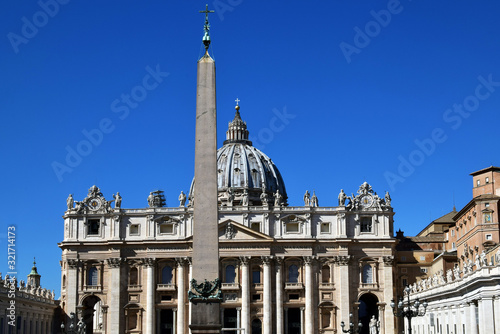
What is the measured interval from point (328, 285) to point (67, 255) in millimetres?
26974

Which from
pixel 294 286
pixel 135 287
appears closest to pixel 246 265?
pixel 294 286

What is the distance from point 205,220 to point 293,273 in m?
61.0

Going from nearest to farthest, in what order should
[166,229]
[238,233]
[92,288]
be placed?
1. [238,233]
2. [92,288]
3. [166,229]

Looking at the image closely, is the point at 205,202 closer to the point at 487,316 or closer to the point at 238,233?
the point at 487,316

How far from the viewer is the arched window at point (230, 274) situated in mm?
87375

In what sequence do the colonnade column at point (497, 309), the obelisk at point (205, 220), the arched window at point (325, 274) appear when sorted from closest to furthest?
the obelisk at point (205, 220), the colonnade column at point (497, 309), the arched window at point (325, 274)

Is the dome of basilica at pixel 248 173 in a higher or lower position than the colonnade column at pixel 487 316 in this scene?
higher

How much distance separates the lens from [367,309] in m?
93.2

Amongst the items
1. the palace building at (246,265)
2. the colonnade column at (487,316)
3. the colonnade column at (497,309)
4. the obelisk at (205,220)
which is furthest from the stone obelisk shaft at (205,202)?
the palace building at (246,265)

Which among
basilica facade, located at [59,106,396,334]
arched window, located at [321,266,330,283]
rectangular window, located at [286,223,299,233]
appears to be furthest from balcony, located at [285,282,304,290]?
rectangular window, located at [286,223,299,233]

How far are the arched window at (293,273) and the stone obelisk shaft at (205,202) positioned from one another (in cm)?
→ 5984

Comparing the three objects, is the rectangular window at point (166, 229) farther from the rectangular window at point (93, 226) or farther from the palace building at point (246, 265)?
the rectangular window at point (93, 226)

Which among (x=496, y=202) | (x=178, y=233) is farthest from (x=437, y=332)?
(x=178, y=233)

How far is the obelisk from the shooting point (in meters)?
27.4
